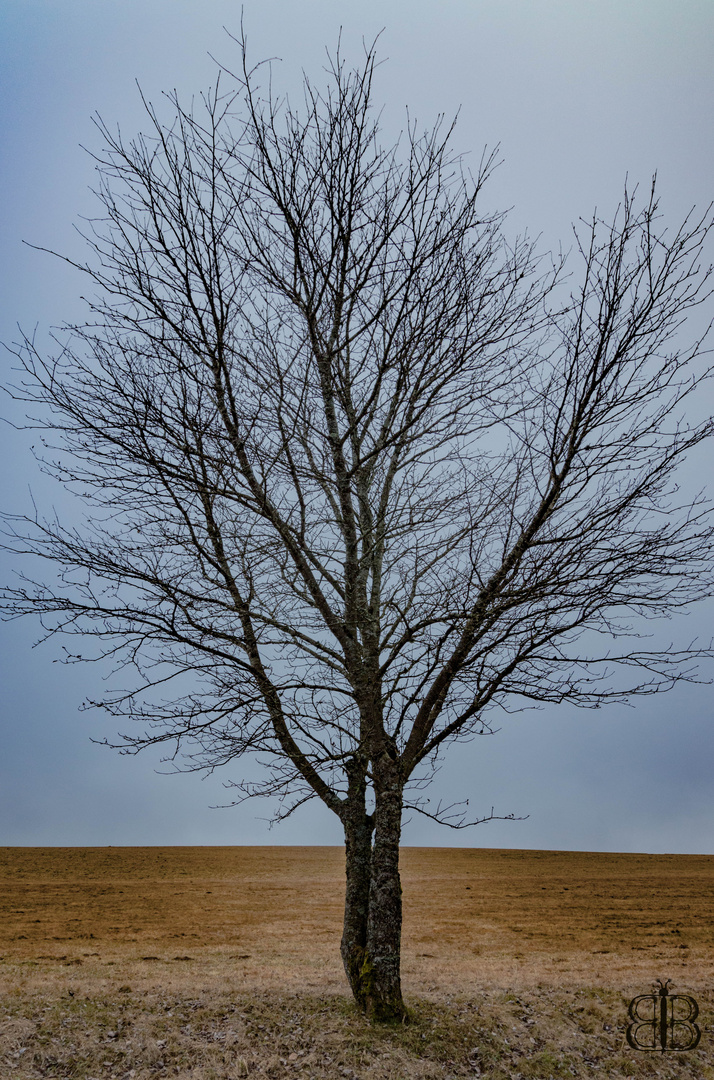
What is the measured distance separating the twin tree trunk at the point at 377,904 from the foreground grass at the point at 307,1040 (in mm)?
354

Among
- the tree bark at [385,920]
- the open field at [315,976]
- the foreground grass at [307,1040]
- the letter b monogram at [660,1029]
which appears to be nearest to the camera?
the foreground grass at [307,1040]

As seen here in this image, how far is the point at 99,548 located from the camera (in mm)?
8539

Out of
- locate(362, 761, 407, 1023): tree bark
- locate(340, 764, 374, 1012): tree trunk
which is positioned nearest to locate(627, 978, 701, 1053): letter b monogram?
locate(362, 761, 407, 1023): tree bark

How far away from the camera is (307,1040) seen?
7969 millimetres

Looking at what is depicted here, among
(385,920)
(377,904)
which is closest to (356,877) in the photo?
(377,904)

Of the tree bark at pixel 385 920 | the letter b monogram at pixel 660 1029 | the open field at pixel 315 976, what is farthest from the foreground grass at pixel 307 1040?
the tree bark at pixel 385 920

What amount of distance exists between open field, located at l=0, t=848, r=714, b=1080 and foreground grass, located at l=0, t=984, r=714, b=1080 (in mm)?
25

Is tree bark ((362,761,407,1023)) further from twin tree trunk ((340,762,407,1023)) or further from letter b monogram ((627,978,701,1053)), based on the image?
letter b monogram ((627,978,701,1053))

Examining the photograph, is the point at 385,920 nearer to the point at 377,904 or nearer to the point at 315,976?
the point at 377,904

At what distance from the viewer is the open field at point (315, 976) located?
7797 mm

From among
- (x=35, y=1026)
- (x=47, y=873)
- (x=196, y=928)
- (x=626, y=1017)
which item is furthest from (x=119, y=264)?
(x=47, y=873)

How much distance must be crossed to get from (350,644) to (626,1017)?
651 cm

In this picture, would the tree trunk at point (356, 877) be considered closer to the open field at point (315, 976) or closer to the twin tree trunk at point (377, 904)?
the twin tree trunk at point (377, 904)

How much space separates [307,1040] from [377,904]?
1.64 meters
